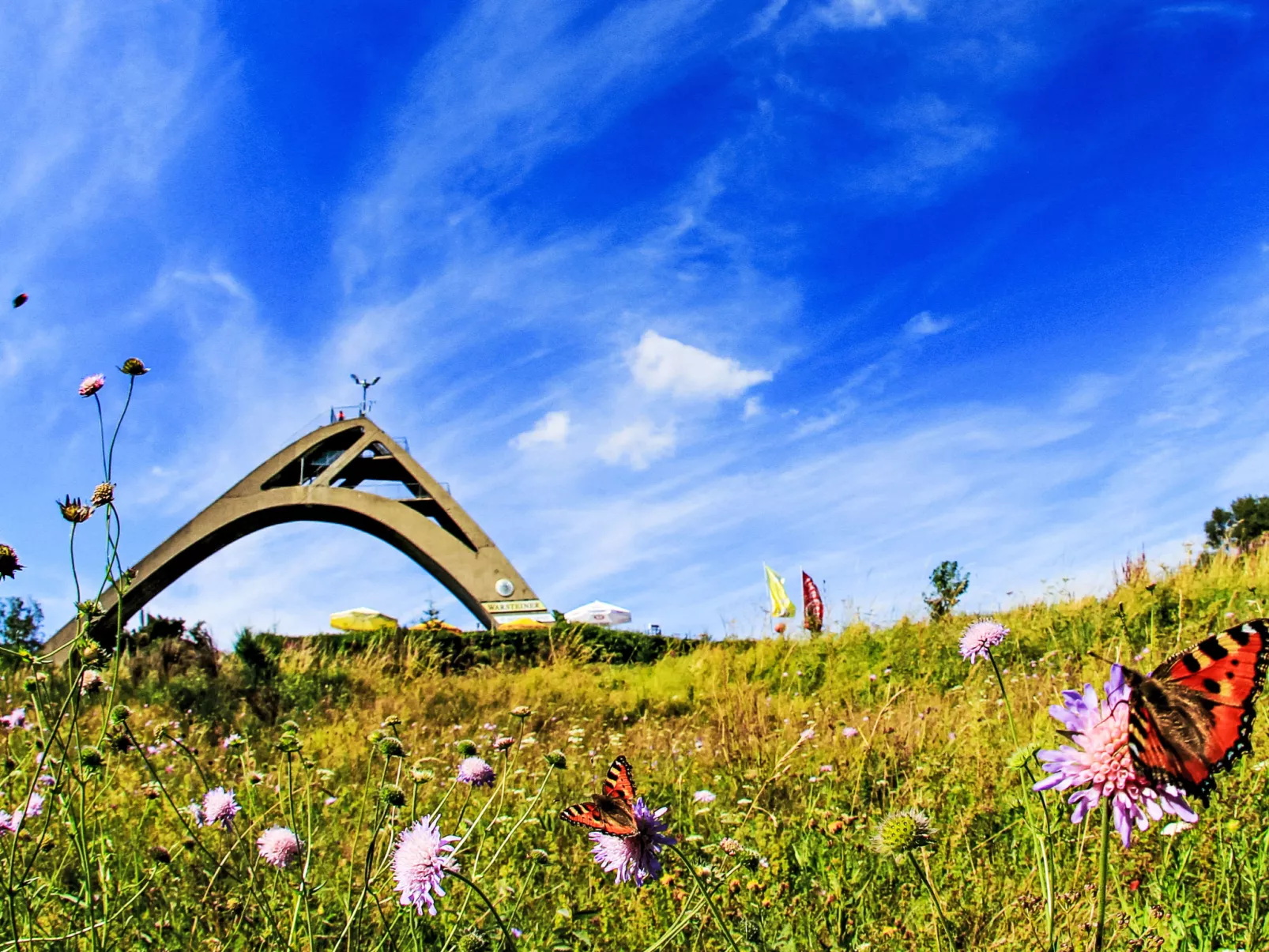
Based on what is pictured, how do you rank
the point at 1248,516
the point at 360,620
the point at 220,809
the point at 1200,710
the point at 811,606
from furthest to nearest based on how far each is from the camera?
the point at 1248,516, the point at 360,620, the point at 811,606, the point at 220,809, the point at 1200,710

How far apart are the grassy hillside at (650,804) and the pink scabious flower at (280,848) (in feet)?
0.23

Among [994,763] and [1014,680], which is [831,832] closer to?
[994,763]

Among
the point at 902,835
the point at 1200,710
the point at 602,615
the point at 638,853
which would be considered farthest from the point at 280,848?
the point at 602,615

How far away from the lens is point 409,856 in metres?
1.78

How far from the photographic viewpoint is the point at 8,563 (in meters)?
2.05

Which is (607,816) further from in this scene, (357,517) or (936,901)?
(357,517)

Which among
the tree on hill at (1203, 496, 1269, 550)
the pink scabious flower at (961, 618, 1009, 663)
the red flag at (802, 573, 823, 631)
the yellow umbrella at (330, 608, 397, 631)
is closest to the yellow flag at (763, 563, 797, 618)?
the red flag at (802, 573, 823, 631)

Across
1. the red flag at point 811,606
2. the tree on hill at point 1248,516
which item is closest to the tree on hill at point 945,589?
the red flag at point 811,606

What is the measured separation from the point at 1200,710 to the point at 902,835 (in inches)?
25.9

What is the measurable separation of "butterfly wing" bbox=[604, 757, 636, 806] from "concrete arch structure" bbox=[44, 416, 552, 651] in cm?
2292

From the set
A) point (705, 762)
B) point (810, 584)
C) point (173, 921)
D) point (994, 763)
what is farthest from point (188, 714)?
point (810, 584)

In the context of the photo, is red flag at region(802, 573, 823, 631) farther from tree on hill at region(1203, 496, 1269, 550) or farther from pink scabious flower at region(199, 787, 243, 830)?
tree on hill at region(1203, 496, 1269, 550)

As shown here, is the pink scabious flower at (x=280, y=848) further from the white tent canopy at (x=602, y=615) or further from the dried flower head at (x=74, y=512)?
the white tent canopy at (x=602, y=615)

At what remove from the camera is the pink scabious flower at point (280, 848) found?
6.89 feet
